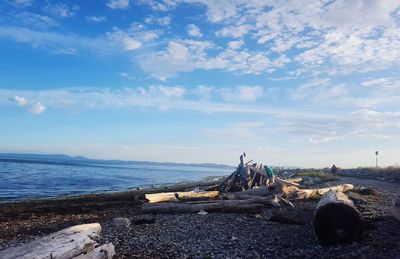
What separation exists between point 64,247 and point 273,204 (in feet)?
46.5

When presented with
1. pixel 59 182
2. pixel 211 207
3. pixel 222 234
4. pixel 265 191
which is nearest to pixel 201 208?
pixel 211 207

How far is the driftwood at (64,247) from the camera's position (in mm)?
8512

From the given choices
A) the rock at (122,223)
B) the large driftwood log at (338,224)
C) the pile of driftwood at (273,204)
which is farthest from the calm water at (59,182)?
the large driftwood log at (338,224)

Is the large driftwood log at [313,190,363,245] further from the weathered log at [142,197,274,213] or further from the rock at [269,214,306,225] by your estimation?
the weathered log at [142,197,274,213]

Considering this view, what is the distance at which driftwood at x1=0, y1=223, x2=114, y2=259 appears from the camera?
8.51 metres

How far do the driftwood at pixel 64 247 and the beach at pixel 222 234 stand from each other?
121 cm

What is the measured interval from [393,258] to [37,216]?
17588 mm

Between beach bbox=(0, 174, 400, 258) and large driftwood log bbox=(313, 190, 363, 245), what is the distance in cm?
29

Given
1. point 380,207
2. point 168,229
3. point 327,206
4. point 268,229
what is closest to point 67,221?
point 168,229

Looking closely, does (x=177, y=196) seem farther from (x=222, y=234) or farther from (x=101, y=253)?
(x=101, y=253)

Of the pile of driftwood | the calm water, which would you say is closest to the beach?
the pile of driftwood

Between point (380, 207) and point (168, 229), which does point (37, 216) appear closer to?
point (168, 229)

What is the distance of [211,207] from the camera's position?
1978 cm

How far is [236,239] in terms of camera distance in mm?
13266
